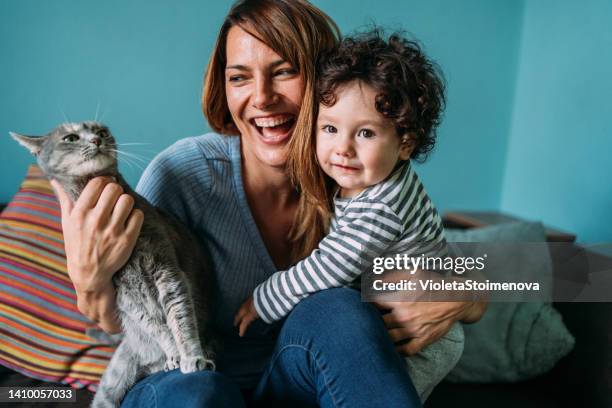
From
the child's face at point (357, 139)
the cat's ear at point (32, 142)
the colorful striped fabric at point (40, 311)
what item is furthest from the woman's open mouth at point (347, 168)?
the colorful striped fabric at point (40, 311)

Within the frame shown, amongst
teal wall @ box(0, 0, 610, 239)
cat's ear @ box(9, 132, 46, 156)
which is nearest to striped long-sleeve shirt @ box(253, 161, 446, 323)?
cat's ear @ box(9, 132, 46, 156)

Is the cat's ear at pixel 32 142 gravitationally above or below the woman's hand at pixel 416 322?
above

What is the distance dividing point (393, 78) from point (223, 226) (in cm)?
58

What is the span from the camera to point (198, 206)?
48.4 inches

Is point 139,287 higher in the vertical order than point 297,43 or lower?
lower

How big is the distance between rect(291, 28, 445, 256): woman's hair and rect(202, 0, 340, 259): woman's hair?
0.03m

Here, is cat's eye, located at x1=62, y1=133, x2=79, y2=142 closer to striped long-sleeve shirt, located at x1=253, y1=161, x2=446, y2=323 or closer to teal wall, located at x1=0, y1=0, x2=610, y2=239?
striped long-sleeve shirt, located at x1=253, y1=161, x2=446, y2=323

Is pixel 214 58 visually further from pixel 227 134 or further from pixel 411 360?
pixel 411 360

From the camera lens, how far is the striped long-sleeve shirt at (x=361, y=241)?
998 millimetres

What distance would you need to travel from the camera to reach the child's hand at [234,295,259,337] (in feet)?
3.68

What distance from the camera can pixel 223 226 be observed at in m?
1.23

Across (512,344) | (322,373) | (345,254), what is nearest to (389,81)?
(345,254)

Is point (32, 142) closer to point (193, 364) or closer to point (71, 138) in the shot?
point (71, 138)

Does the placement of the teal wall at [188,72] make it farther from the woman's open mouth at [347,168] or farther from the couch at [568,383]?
the woman's open mouth at [347,168]
